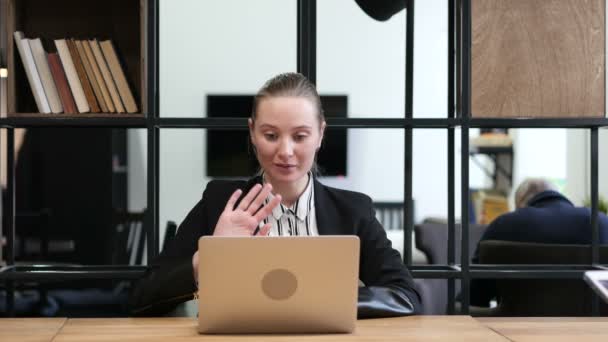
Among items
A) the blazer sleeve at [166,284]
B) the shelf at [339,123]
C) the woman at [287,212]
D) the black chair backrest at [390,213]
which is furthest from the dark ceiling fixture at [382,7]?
the black chair backrest at [390,213]

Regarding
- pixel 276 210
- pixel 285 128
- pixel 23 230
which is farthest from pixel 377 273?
pixel 23 230

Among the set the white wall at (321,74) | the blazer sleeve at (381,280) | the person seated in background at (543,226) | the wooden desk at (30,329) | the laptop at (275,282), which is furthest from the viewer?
the white wall at (321,74)

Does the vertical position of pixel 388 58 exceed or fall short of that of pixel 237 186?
it exceeds it

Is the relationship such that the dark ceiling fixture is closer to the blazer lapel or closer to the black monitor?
the blazer lapel

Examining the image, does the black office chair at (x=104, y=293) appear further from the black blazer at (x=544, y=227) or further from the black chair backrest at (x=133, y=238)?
the black blazer at (x=544, y=227)

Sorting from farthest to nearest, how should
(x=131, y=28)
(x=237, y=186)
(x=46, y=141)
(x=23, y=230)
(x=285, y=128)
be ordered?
(x=46, y=141), (x=23, y=230), (x=131, y=28), (x=237, y=186), (x=285, y=128)

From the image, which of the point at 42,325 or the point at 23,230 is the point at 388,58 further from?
the point at 42,325

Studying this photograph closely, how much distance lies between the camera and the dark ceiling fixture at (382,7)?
8.46 feet

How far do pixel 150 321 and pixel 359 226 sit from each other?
64 centimetres

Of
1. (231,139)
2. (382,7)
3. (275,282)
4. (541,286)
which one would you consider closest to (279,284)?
(275,282)

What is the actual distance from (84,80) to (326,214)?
859 millimetres

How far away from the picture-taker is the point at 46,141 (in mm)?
6059

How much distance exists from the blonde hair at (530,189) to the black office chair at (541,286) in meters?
1.03

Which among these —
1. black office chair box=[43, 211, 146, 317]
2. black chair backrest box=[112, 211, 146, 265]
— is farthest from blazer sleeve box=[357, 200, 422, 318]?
black office chair box=[43, 211, 146, 317]
